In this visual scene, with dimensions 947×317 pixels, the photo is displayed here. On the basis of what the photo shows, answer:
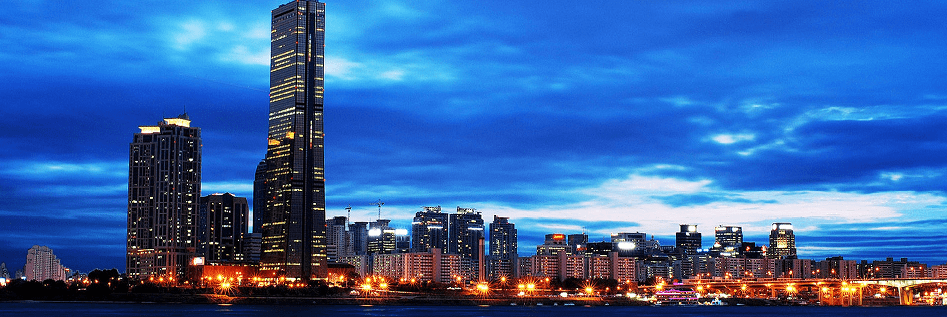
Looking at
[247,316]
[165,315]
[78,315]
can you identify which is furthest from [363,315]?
[78,315]

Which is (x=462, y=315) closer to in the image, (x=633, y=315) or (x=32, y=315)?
(x=633, y=315)

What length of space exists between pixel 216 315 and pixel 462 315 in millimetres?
40491

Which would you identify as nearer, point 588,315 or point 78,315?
point 78,315

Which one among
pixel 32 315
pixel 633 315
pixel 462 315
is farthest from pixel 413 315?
pixel 32 315

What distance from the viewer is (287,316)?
17062 centimetres

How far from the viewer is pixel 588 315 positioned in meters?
193

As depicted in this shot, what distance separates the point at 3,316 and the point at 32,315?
4.22 m

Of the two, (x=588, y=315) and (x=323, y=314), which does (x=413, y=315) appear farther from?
(x=588, y=315)

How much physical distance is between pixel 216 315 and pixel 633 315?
76805 mm

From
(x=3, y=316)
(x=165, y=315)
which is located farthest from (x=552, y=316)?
(x=3, y=316)

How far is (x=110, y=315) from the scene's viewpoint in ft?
564

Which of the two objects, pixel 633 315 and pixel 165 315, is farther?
pixel 633 315

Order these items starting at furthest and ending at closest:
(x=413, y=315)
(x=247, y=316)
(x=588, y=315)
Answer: (x=588, y=315) < (x=413, y=315) < (x=247, y=316)

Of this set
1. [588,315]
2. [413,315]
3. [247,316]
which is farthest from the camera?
[588,315]
